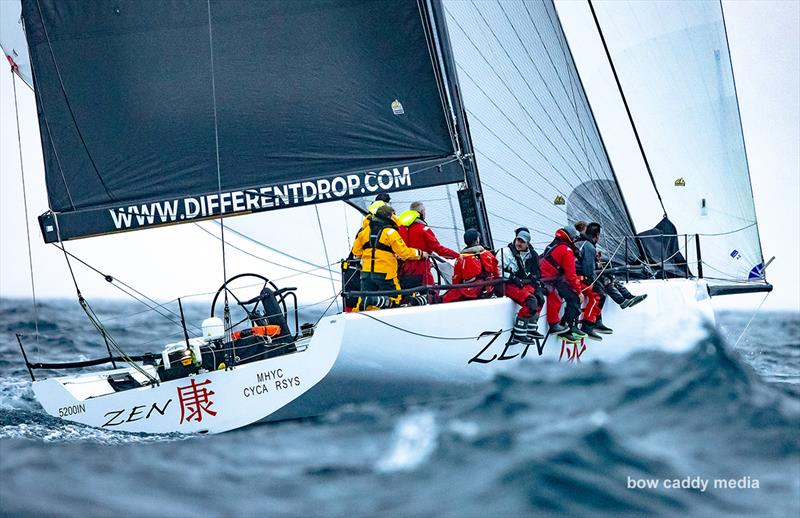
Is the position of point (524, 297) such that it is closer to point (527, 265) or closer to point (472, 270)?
point (527, 265)

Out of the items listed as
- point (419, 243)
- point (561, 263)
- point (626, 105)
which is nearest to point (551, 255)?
point (561, 263)

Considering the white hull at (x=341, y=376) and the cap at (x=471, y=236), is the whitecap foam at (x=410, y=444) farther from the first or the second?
the cap at (x=471, y=236)

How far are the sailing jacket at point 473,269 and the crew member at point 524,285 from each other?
0.41 feet

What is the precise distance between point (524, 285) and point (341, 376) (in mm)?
1468

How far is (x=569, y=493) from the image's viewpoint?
13.6ft

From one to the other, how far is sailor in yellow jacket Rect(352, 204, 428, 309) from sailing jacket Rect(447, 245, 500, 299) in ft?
1.05

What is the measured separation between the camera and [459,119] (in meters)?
7.88

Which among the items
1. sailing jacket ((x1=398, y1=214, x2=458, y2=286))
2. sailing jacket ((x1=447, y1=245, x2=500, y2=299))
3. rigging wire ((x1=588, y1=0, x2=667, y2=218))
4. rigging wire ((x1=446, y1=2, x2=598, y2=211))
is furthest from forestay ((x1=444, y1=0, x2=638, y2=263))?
sailing jacket ((x1=398, y1=214, x2=458, y2=286))

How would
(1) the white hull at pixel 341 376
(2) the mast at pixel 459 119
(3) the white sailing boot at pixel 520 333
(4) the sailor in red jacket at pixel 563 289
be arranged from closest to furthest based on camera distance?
(1) the white hull at pixel 341 376, (3) the white sailing boot at pixel 520 333, (4) the sailor in red jacket at pixel 563 289, (2) the mast at pixel 459 119

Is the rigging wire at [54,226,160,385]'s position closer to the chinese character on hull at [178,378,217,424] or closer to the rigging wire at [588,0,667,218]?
the chinese character on hull at [178,378,217,424]

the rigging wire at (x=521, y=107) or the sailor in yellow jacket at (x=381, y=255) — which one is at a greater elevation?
the rigging wire at (x=521, y=107)

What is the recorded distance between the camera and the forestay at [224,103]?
7.80 m

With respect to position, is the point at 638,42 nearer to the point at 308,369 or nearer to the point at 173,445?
the point at 308,369

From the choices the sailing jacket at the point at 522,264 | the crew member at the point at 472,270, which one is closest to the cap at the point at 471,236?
the crew member at the point at 472,270
